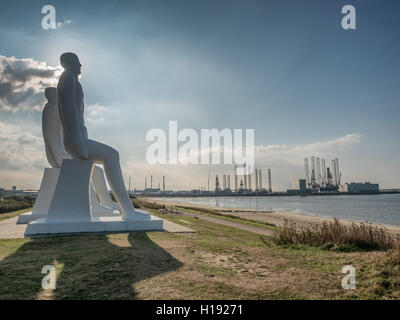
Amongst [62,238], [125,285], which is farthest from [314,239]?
[62,238]

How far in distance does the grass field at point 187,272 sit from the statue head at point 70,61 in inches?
236

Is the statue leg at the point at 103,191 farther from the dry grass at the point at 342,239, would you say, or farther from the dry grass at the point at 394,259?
the dry grass at the point at 394,259

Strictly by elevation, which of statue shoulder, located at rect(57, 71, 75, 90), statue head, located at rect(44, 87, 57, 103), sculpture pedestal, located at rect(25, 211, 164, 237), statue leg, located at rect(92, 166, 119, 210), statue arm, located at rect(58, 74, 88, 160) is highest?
statue head, located at rect(44, 87, 57, 103)

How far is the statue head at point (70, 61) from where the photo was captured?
9062 millimetres

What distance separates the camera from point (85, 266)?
186 inches

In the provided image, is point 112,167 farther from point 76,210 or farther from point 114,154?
point 76,210

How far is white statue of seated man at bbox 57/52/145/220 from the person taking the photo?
8766mm

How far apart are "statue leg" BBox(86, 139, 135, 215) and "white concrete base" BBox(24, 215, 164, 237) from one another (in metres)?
0.66

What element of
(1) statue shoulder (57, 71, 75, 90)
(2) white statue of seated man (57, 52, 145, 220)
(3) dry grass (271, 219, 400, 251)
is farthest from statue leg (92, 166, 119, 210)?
(3) dry grass (271, 219, 400, 251)

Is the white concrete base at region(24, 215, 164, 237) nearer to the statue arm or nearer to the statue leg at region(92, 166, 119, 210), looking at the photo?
the statue arm
